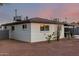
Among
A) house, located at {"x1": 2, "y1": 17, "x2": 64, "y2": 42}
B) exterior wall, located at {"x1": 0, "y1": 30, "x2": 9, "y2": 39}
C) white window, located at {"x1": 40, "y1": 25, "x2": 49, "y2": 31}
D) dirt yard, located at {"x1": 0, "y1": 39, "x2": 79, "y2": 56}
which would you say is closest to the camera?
dirt yard, located at {"x1": 0, "y1": 39, "x2": 79, "y2": 56}


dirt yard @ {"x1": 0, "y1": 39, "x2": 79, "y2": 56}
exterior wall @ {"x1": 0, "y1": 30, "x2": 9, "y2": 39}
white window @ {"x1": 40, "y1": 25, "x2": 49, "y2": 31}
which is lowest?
dirt yard @ {"x1": 0, "y1": 39, "x2": 79, "y2": 56}

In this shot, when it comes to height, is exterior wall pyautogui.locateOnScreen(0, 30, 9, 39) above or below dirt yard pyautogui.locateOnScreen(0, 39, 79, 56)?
above

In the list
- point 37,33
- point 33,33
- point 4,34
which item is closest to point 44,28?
point 37,33

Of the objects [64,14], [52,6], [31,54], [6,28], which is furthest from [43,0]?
[6,28]

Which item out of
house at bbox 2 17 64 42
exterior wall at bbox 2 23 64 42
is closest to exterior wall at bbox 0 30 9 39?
house at bbox 2 17 64 42

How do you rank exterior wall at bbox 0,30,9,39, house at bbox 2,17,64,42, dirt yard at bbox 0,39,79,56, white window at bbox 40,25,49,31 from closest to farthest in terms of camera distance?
1. dirt yard at bbox 0,39,79,56
2. house at bbox 2,17,64,42
3. white window at bbox 40,25,49,31
4. exterior wall at bbox 0,30,9,39

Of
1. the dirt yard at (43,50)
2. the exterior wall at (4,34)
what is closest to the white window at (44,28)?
the dirt yard at (43,50)

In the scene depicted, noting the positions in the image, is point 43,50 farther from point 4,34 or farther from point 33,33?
point 4,34

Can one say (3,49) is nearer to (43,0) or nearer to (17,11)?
(17,11)

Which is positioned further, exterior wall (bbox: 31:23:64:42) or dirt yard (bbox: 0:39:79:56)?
exterior wall (bbox: 31:23:64:42)

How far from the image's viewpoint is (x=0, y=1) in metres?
7.58

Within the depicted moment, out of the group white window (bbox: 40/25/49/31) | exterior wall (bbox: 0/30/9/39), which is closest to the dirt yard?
white window (bbox: 40/25/49/31)

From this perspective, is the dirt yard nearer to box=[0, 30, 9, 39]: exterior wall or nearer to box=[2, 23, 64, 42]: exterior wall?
box=[2, 23, 64, 42]: exterior wall

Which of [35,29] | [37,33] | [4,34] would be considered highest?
[35,29]
